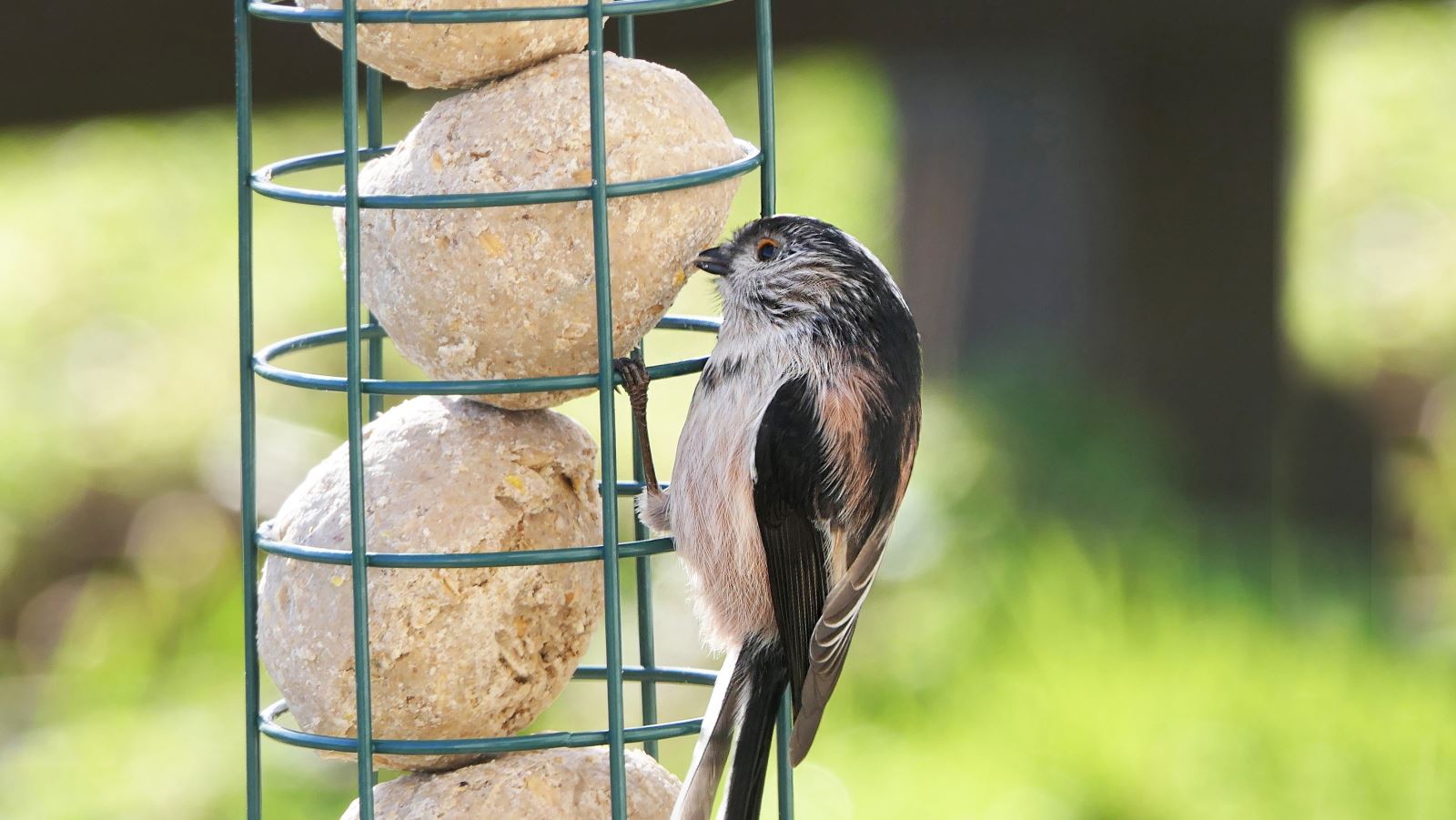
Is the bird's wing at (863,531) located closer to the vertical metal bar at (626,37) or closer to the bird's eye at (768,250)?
the bird's eye at (768,250)

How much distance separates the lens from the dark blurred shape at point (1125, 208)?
4.55 meters

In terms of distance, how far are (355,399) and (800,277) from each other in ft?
2.05

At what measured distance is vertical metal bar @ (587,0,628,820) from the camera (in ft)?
6.07

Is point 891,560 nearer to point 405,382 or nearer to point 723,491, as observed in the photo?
point 723,491

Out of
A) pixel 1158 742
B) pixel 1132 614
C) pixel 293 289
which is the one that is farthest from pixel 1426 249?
pixel 293 289

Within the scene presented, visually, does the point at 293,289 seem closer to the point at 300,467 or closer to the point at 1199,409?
the point at 300,467

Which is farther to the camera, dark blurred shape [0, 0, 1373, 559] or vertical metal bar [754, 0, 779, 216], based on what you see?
dark blurred shape [0, 0, 1373, 559]

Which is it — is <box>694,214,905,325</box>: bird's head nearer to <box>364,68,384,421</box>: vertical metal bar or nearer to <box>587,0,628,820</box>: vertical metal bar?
<box>587,0,628,820</box>: vertical metal bar

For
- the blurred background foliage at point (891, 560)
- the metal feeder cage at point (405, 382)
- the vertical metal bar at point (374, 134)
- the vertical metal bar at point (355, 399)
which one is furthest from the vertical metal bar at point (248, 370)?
the blurred background foliage at point (891, 560)

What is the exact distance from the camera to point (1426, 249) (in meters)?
6.50

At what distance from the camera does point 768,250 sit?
2.22 m

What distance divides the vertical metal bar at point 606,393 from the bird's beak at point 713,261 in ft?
0.57

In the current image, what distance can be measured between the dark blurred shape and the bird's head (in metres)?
2.11

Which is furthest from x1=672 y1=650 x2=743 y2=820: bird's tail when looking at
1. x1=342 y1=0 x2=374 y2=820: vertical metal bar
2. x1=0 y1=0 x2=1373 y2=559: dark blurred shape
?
x1=0 y1=0 x2=1373 y2=559: dark blurred shape
